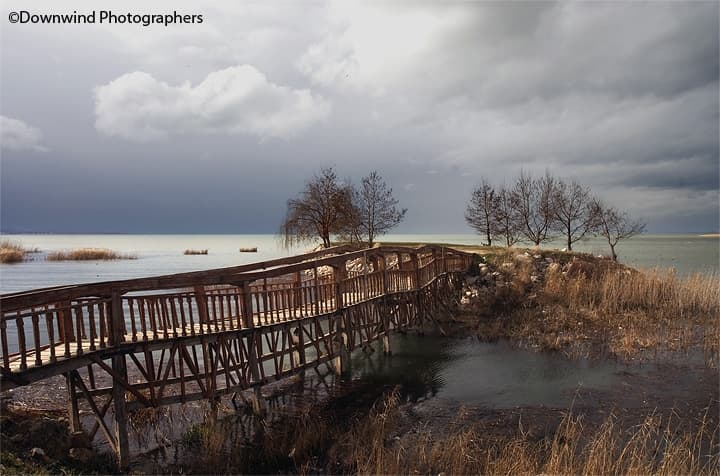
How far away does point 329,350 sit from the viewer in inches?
619

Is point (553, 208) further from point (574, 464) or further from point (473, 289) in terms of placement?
point (574, 464)

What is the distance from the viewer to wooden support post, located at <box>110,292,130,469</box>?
945 cm

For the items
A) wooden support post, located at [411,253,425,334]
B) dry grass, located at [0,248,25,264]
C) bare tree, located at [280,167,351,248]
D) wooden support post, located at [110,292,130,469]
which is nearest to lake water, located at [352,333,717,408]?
wooden support post, located at [411,253,425,334]

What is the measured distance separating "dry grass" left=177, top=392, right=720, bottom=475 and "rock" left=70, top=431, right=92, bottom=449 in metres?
2.21

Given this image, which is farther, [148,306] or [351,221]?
[351,221]

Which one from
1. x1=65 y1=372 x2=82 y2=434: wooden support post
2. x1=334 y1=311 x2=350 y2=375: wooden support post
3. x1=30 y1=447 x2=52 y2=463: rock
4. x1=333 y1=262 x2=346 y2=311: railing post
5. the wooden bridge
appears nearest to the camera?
x1=30 y1=447 x2=52 y2=463: rock

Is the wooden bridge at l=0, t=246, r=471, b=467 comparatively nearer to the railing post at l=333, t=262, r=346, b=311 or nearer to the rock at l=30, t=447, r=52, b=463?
the railing post at l=333, t=262, r=346, b=311

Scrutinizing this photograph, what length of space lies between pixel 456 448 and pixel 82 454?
7602 millimetres

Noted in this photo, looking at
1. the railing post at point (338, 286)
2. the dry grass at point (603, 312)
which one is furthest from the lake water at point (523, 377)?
the railing post at point (338, 286)

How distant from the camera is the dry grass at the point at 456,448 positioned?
28.7 feet

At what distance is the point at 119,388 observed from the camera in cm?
977

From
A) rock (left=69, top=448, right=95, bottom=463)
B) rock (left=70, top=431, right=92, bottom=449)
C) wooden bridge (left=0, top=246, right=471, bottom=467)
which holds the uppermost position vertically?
wooden bridge (left=0, top=246, right=471, bottom=467)

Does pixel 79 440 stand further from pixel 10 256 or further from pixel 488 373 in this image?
pixel 10 256

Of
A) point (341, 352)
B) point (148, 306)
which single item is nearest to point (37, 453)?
point (148, 306)
